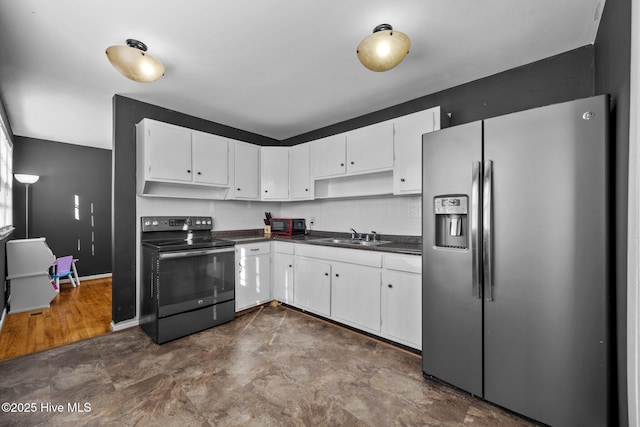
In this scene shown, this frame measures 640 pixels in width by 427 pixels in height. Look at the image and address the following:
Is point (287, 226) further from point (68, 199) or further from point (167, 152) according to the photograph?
point (68, 199)

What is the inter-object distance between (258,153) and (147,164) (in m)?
1.40

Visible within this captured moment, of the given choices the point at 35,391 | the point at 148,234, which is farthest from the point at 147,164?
the point at 35,391

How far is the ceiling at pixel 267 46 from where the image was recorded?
1.74 metres

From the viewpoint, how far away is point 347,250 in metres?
2.86

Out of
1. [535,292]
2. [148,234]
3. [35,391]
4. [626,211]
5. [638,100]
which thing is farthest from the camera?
[148,234]

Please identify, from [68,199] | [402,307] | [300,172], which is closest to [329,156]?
[300,172]

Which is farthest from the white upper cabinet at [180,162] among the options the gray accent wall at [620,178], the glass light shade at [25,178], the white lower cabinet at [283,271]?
the gray accent wall at [620,178]

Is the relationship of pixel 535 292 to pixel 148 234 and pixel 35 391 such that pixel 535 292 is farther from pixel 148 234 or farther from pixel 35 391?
pixel 148 234

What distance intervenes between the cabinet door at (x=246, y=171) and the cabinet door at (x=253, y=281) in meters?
0.87

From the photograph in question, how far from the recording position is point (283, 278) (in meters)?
3.54

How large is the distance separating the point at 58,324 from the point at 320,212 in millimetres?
3215

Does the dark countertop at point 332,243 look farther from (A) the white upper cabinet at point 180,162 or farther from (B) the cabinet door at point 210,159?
(B) the cabinet door at point 210,159

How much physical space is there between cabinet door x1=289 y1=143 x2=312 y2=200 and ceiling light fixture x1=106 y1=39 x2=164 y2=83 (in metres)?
1.89

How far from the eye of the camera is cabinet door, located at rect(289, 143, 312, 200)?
3682 mm
